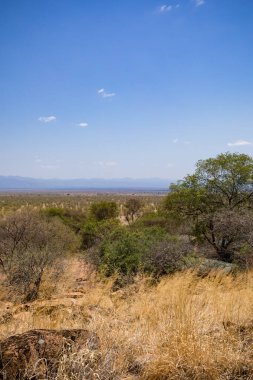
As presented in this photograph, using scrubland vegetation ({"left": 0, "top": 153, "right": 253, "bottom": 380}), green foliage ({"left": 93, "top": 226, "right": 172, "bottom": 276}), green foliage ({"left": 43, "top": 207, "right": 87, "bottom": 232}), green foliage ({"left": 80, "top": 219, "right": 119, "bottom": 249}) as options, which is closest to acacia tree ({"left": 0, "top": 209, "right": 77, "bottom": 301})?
scrubland vegetation ({"left": 0, "top": 153, "right": 253, "bottom": 380})

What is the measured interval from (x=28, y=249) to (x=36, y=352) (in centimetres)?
1172

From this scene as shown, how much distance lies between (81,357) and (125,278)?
8480mm

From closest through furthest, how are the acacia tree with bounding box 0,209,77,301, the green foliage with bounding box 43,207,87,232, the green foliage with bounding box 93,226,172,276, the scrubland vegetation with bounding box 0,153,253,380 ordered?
the scrubland vegetation with bounding box 0,153,253,380, the acacia tree with bounding box 0,209,77,301, the green foliage with bounding box 93,226,172,276, the green foliage with bounding box 43,207,87,232

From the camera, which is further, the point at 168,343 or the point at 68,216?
the point at 68,216

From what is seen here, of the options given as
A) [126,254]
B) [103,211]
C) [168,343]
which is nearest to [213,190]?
[126,254]

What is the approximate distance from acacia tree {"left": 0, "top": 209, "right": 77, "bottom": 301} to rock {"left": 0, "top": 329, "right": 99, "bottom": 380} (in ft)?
25.0

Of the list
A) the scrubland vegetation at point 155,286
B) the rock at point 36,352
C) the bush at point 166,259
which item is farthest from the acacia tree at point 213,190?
the rock at point 36,352

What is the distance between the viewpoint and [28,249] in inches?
562

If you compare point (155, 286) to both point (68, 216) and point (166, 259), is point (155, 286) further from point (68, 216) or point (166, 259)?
point (68, 216)

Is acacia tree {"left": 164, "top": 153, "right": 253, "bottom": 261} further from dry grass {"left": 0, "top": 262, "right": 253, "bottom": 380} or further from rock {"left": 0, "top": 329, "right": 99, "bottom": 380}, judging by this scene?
rock {"left": 0, "top": 329, "right": 99, "bottom": 380}

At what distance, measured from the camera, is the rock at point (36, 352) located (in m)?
2.99

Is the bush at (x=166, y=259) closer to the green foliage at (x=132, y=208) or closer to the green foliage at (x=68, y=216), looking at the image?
the green foliage at (x=68, y=216)

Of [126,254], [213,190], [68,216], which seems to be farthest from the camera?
[68,216]

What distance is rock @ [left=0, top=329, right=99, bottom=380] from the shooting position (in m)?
2.99
